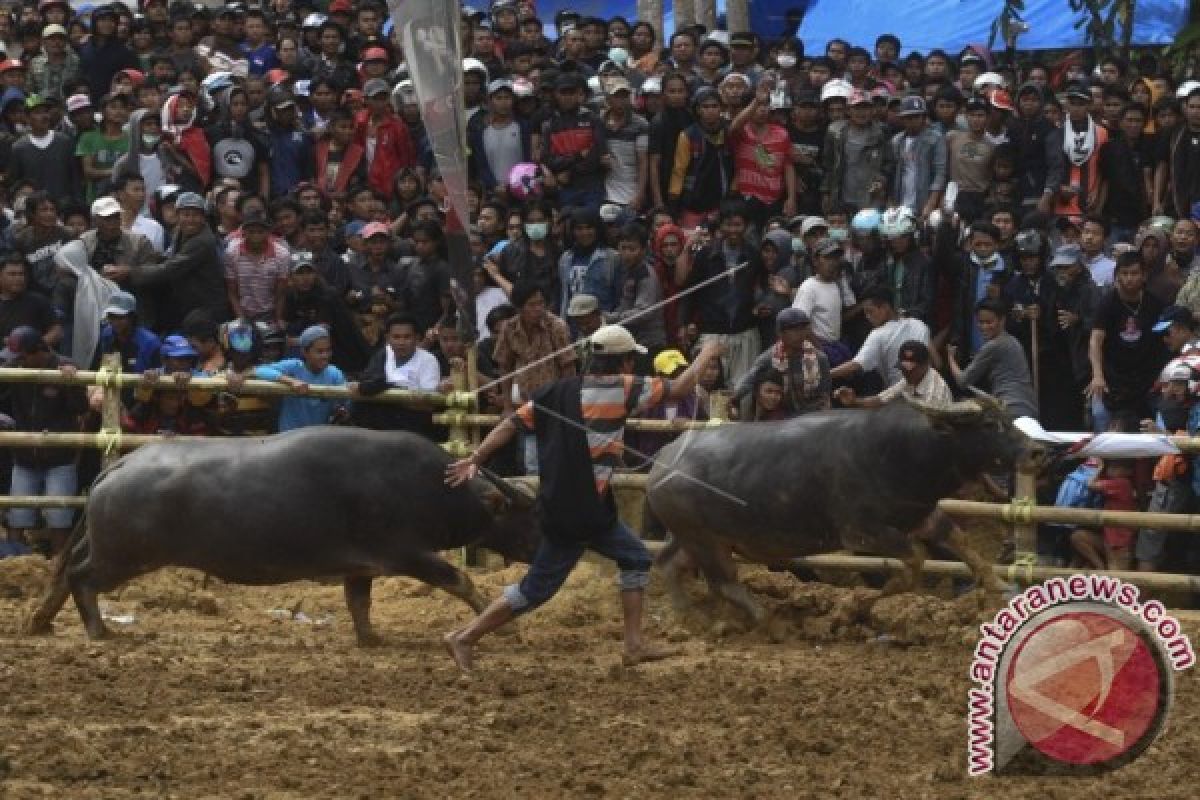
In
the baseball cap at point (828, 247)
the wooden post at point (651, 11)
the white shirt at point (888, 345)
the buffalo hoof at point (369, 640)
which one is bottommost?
the buffalo hoof at point (369, 640)

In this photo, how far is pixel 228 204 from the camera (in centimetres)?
1692

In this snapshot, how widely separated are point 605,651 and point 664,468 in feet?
3.79

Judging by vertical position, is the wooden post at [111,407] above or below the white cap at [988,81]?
below

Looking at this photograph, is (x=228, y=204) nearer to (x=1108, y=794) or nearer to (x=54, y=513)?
(x=54, y=513)

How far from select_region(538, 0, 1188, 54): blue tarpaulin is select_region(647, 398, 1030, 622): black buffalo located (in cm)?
928

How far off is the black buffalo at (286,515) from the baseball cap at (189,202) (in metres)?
3.80

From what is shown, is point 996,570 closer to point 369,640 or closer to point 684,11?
point 369,640

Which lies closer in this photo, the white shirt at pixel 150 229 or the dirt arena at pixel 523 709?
the dirt arena at pixel 523 709

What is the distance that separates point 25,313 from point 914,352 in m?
5.84

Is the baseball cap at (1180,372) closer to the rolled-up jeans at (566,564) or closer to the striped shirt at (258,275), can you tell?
the rolled-up jeans at (566,564)

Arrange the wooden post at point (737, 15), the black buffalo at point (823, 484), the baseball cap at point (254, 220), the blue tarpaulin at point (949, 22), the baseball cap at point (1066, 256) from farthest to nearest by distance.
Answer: the wooden post at point (737, 15)
the blue tarpaulin at point (949, 22)
the baseball cap at point (254, 220)
the baseball cap at point (1066, 256)
the black buffalo at point (823, 484)

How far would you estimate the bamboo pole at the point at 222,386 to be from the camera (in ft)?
47.3

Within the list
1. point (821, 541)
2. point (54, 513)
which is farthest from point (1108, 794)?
point (54, 513)

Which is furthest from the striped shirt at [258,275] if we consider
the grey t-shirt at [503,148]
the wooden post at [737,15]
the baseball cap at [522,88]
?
the wooden post at [737,15]
